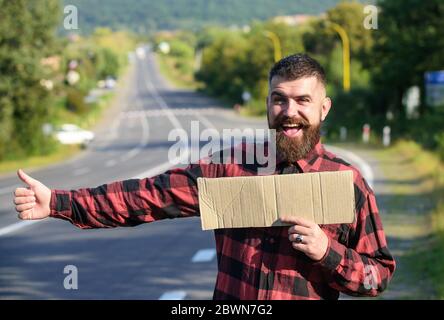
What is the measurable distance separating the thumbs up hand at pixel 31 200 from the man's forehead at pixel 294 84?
818 millimetres

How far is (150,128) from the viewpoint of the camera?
7112cm

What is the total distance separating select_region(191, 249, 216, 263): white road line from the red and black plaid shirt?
29.3 feet

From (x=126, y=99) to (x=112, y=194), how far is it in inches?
Result: 4502

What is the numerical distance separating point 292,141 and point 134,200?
579 mm

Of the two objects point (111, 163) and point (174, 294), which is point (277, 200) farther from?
point (111, 163)

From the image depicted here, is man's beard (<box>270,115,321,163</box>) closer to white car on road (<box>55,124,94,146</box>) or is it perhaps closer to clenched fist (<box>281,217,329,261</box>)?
clenched fist (<box>281,217,329,261</box>)

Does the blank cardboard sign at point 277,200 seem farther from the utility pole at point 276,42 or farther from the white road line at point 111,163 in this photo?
the utility pole at point 276,42

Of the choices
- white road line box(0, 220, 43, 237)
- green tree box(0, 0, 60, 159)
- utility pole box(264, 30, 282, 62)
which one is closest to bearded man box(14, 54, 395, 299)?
white road line box(0, 220, 43, 237)

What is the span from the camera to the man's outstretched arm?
346cm

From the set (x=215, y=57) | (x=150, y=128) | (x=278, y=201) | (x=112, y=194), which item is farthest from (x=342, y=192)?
(x=215, y=57)

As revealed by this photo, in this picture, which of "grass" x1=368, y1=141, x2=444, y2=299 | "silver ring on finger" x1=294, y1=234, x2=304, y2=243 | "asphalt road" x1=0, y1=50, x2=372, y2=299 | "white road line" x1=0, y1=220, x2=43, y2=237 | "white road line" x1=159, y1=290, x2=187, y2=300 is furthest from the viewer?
"white road line" x1=0, y1=220, x2=43, y2=237

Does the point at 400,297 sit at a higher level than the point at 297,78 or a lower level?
lower

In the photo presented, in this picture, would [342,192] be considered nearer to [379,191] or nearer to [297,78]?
[297,78]

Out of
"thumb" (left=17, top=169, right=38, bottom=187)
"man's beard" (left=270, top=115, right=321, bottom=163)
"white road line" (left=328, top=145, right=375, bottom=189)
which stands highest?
"man's beard" (left=270, top=115, right=321, bottom=163)
